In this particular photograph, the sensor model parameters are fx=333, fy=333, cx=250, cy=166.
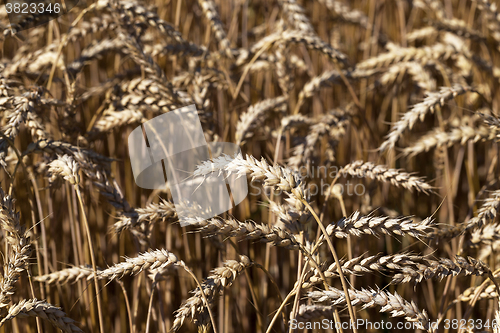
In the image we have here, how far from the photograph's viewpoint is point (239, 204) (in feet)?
4.44

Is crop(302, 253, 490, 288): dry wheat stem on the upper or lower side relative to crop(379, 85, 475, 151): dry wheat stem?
lower

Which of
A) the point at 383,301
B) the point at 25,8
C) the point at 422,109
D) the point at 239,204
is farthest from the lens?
the point at 239,204

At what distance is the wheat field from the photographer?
80cm

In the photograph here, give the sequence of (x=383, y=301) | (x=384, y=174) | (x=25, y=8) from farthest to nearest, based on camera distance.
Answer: (x=25, y=8) → (x=384, y=174) → (x=383, y=301)

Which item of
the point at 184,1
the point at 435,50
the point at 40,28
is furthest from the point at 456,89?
the point at 40,28

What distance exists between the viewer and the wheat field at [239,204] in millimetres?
803

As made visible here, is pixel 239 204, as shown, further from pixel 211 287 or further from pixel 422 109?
pixel 422 109

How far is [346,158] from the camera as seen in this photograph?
80.0 inches

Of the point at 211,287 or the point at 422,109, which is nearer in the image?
the point at 211,287

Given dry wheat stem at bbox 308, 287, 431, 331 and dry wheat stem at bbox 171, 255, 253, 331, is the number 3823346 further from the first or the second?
dry wheat stem at bbox 308, 287, 431, 331

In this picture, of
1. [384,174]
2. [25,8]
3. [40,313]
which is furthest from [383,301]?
[25,8]

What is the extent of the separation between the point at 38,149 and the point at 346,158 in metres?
1.60

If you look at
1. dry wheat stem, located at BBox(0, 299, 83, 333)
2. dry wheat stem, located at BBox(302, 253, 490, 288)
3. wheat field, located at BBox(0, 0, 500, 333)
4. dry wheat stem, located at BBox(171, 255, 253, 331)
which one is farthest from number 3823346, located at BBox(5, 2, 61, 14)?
dry wheat stem, located at BBox(302, 253, 490, 288)

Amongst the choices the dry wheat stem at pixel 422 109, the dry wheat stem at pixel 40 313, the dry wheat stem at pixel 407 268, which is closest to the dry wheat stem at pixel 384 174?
the dry wheat stem at pixel 422 109
